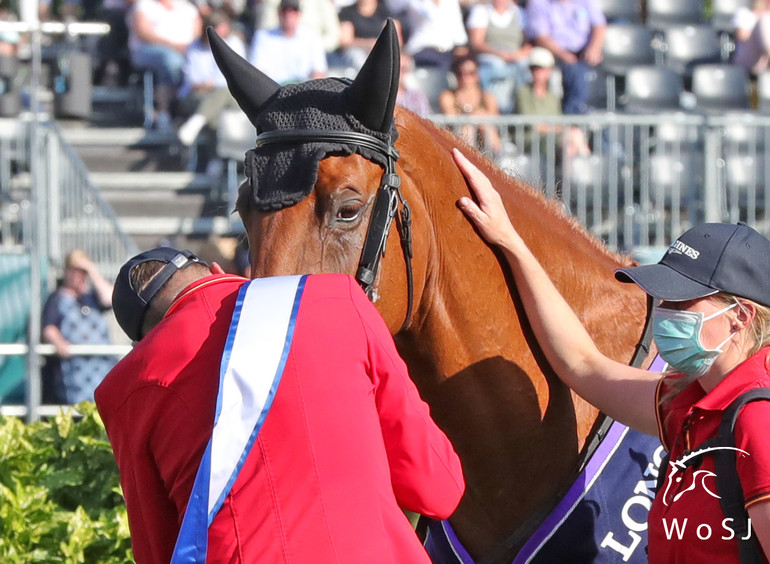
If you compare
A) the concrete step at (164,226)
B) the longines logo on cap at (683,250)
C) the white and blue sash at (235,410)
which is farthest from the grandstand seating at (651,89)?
the white and blue sash at (235,410)

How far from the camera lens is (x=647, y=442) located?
288 cm

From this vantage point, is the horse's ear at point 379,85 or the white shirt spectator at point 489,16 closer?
the horse's ear at point 379,85

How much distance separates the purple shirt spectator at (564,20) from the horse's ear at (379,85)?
347 inches

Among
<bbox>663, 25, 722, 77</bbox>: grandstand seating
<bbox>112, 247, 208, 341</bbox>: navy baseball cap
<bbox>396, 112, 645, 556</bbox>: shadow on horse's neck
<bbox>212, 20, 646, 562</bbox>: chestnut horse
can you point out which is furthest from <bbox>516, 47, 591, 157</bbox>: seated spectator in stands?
<bbox>112, 247, 208, 341</bbox>: navy baseball cap

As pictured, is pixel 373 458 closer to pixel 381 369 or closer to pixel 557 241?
pixel 381 369

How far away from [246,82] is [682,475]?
135cm

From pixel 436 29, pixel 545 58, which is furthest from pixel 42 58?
pixel 545 58

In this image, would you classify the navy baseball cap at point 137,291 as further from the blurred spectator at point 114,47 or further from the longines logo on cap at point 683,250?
the blurred spectator at point 114,47

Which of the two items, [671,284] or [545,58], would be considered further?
[545,58]

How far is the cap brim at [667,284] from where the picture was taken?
2.37m

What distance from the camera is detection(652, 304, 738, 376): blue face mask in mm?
2371

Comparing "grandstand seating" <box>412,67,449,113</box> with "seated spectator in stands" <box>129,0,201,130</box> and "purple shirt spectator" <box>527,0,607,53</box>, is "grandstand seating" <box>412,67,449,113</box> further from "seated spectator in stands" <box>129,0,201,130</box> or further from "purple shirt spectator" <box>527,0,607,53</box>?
"seated spectator in stands" <box>129,0,201,130</box>

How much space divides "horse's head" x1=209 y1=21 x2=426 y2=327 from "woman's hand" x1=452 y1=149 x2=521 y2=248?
28 centimetres

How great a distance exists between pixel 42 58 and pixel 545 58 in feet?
19.5
